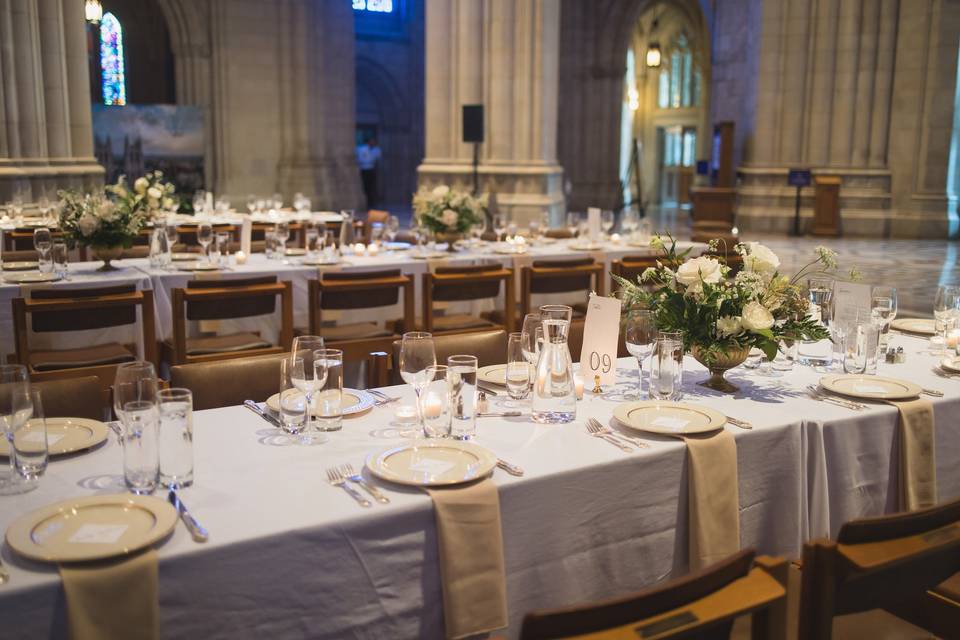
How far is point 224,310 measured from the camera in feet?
17.5

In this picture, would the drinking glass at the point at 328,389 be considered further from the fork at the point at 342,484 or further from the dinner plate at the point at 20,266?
the dinner plate at the point at 20,266

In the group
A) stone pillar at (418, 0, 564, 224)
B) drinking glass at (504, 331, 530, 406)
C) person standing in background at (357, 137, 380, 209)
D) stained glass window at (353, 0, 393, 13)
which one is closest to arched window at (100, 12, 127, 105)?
person standing in background at (357, 137, 380, 209)

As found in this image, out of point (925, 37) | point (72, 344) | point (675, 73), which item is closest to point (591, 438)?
point (72, 344)

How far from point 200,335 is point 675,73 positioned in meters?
23.1

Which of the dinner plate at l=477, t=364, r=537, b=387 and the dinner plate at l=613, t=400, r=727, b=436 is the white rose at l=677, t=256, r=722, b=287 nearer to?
the dinner plate at l=613, t=400, r=727, b=436

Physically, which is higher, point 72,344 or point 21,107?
point 21,107

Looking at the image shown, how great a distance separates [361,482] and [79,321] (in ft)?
10.9

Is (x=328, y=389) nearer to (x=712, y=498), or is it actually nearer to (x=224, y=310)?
(x=712, y=498)

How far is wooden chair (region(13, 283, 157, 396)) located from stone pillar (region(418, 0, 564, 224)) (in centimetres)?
786

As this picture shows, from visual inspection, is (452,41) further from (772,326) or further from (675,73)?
(675,73)

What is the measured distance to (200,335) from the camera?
6.85 meters

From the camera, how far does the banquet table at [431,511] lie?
1955 millimetres

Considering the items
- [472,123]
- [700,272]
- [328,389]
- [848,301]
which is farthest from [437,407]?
[472,123]

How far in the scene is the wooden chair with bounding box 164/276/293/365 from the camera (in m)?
5.28
